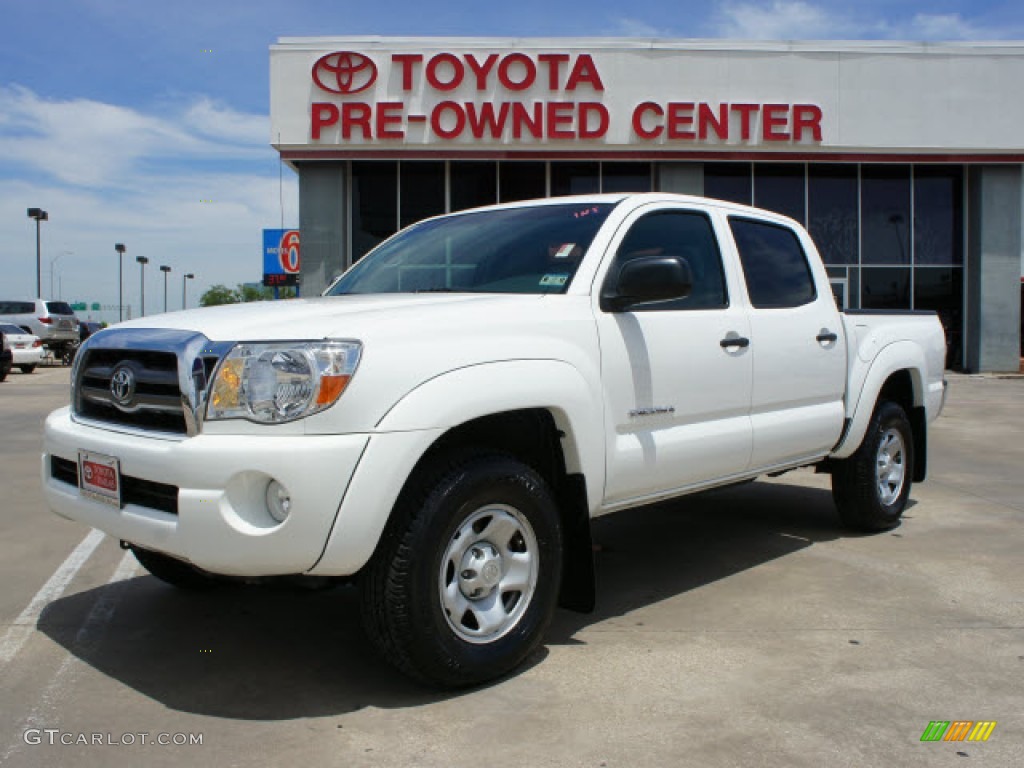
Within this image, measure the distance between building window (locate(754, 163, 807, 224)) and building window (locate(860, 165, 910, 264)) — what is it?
5.06ft

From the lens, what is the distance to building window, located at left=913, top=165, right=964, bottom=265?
23.2 meters

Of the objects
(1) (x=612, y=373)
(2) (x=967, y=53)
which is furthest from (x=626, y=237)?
(2) (x=967, y=53)

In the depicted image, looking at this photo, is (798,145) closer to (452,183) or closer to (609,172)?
(609,172)

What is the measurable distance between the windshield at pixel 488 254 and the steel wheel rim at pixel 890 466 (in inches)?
114

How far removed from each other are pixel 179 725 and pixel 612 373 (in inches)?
82.5

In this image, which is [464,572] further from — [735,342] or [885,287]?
[885,287]

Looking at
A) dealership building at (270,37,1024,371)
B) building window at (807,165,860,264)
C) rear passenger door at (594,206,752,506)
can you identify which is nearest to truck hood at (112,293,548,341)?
rear passenger door at (594,206,752,506)

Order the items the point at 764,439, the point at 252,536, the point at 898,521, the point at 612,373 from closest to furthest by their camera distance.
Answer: the point at 252,536, the point at 612,373, the point at 764,439, the point at 898,521

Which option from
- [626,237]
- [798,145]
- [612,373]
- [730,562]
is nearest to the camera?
[612,373]

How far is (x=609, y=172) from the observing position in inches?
885

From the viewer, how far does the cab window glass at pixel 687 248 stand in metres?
4.32

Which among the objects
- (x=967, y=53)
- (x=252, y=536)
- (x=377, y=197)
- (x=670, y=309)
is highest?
(x=967, y=53)

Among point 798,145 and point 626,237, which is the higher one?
point 798,145

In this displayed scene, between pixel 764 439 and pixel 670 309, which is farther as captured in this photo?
pixel 764 439
